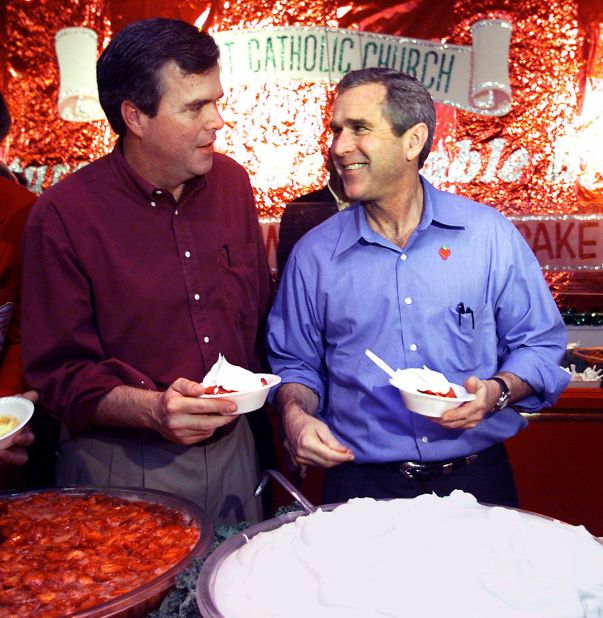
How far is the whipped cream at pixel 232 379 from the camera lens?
5.27ft

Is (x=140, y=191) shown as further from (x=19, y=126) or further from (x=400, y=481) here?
(x=19, y=126)

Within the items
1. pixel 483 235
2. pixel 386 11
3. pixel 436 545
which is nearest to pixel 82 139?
pixel 386 11

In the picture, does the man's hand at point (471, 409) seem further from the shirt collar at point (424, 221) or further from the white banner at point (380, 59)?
the white banner at point (380, 59)

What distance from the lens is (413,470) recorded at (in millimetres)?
1966

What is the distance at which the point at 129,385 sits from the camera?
1.88m

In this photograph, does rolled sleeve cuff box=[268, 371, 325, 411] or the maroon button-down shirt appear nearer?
the maroon button-down shirt

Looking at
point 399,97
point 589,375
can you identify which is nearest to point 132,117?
point 399,97

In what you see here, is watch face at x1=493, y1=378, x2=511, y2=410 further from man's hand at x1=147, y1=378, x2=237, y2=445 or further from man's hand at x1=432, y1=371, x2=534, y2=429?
man's hand at x1=147, y1=378, x2=237, y2=445

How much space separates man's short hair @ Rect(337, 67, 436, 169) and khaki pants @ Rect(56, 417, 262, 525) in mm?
988

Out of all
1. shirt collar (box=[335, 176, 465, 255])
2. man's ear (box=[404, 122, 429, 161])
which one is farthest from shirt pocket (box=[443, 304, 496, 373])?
man's ear (box=[404, 122, 429, 161])

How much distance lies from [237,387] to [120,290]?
50cm

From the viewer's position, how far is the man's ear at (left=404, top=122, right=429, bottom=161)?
6.98ft

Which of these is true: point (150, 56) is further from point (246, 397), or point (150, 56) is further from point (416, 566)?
point (416, 566)

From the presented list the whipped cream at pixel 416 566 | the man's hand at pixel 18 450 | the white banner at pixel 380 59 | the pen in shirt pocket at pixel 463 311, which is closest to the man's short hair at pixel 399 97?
the pen in shirt pocket at pixel 463 311
